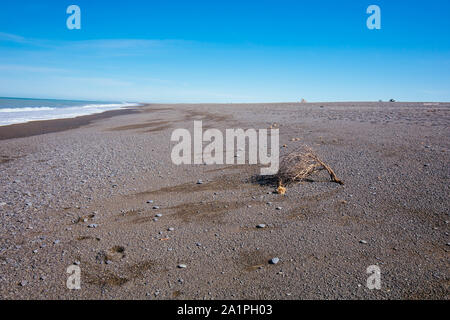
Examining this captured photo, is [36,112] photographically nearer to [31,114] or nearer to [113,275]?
[31,114]

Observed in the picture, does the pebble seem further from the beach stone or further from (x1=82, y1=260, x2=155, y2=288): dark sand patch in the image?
(x1=82, y1=260, x2=155, y2=288): dark sand patch

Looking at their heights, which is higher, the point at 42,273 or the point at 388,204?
the point at 388,204

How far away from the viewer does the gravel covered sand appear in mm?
3484

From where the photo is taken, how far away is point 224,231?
15.6 feet

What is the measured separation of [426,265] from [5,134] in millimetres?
19287

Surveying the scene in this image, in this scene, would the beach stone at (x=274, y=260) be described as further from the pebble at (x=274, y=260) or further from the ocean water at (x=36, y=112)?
the ocean water at (x=36, y=112)

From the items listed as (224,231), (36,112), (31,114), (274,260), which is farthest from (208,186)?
(36,112)

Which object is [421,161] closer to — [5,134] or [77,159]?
[77,159]

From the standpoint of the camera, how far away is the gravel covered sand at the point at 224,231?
3.48 metres

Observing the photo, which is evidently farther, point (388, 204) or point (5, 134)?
point (5, 134)

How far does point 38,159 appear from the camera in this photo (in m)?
9.61

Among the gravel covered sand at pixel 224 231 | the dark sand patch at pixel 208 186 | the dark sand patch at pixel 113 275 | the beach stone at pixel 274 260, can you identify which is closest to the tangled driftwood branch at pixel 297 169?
the gravel covered sand at pixel 224 231
